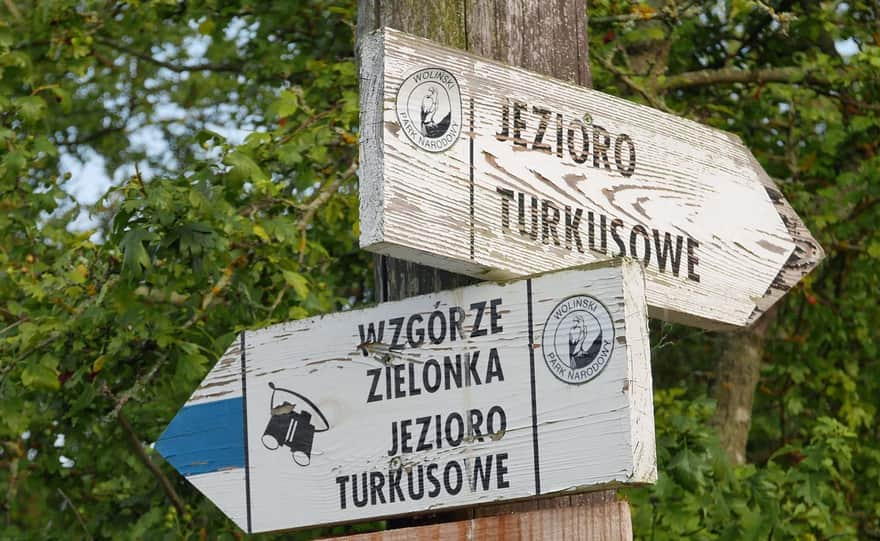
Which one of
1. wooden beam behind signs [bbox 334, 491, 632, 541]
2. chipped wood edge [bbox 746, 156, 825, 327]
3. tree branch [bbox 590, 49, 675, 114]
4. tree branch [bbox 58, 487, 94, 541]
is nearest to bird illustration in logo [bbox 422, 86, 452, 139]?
→ wooden beam behind signs [bbox 334, 491, 632, 541]

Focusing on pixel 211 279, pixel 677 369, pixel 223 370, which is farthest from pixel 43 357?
pixel 677 369

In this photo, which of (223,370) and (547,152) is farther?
(223,370)

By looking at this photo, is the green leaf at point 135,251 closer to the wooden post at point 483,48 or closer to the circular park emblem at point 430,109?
the wooden post at point 483,48

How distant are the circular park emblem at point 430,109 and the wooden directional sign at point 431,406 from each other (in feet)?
0.82

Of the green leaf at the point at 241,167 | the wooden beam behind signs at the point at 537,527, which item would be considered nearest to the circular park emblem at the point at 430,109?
the wooden beam behind signs at the point at 537,527

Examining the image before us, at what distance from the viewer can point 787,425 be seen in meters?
6.82

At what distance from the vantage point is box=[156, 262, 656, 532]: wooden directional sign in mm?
1929

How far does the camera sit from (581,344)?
77.2 inches

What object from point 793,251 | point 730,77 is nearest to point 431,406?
point 793,251

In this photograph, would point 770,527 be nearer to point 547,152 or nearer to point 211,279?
point 211,279

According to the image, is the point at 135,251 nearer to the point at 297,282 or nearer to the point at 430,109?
the point at 297,282

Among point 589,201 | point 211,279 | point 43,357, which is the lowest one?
point 589,201

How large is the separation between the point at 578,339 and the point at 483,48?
1.83 ft

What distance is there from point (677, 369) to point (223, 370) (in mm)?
5035
